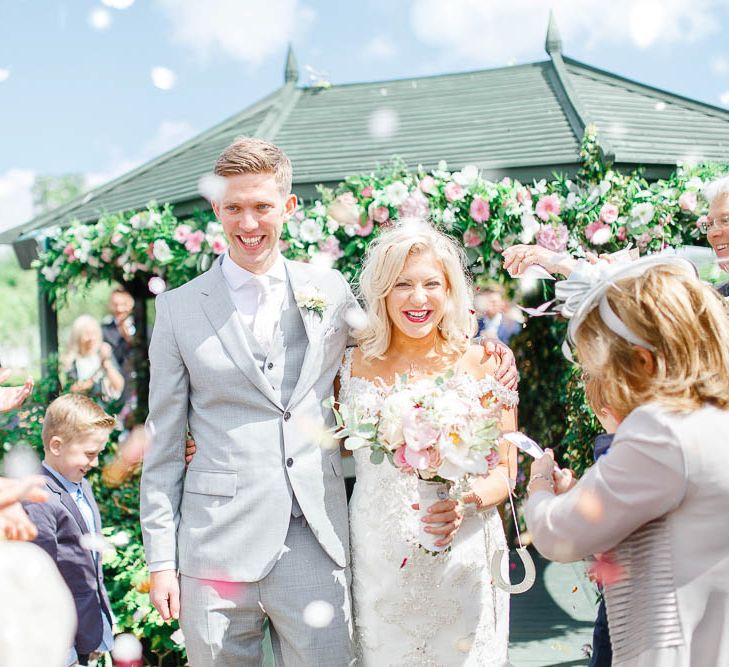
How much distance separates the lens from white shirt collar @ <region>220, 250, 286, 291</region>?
2748mm

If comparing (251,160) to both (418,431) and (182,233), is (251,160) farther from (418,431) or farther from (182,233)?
(182,233)

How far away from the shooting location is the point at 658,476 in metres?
1.62

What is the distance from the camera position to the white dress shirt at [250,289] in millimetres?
2746

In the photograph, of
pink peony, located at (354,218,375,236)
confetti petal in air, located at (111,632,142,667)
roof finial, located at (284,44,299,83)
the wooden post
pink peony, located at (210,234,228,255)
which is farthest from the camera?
roof finial, located at (284,44,299,83)

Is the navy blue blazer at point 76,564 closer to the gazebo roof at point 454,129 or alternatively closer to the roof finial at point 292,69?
the gazebo roof at point 454,129

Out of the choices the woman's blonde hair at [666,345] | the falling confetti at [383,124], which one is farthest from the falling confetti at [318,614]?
the falling confetti at [383,124]

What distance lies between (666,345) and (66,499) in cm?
269

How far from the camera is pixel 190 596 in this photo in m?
2.56

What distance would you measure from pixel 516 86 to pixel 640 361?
22.8 ft

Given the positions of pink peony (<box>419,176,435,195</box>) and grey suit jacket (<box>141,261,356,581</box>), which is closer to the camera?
grey suit jacket (<box>141,261,356,581</box>)

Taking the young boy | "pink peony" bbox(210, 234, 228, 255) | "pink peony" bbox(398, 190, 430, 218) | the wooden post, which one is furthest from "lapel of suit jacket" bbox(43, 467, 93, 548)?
the wooden post

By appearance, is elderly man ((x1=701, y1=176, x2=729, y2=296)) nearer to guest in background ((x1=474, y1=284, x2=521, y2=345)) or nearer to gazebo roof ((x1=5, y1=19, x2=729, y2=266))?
guest in background ((x1=474, y1=284, x2=521, y2=345))

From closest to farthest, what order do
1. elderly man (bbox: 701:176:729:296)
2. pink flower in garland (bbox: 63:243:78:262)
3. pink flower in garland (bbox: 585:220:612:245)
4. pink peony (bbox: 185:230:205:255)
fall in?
elderly man (bbox: 701:176:729:296)
pink flower in garland (bbox: 585:220:612:245)
pink peony (bbox: 185:230:205:255)
pink flower in garland (bbox: 63:243:78:262)

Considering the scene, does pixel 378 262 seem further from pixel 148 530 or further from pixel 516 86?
pixel 516 86
